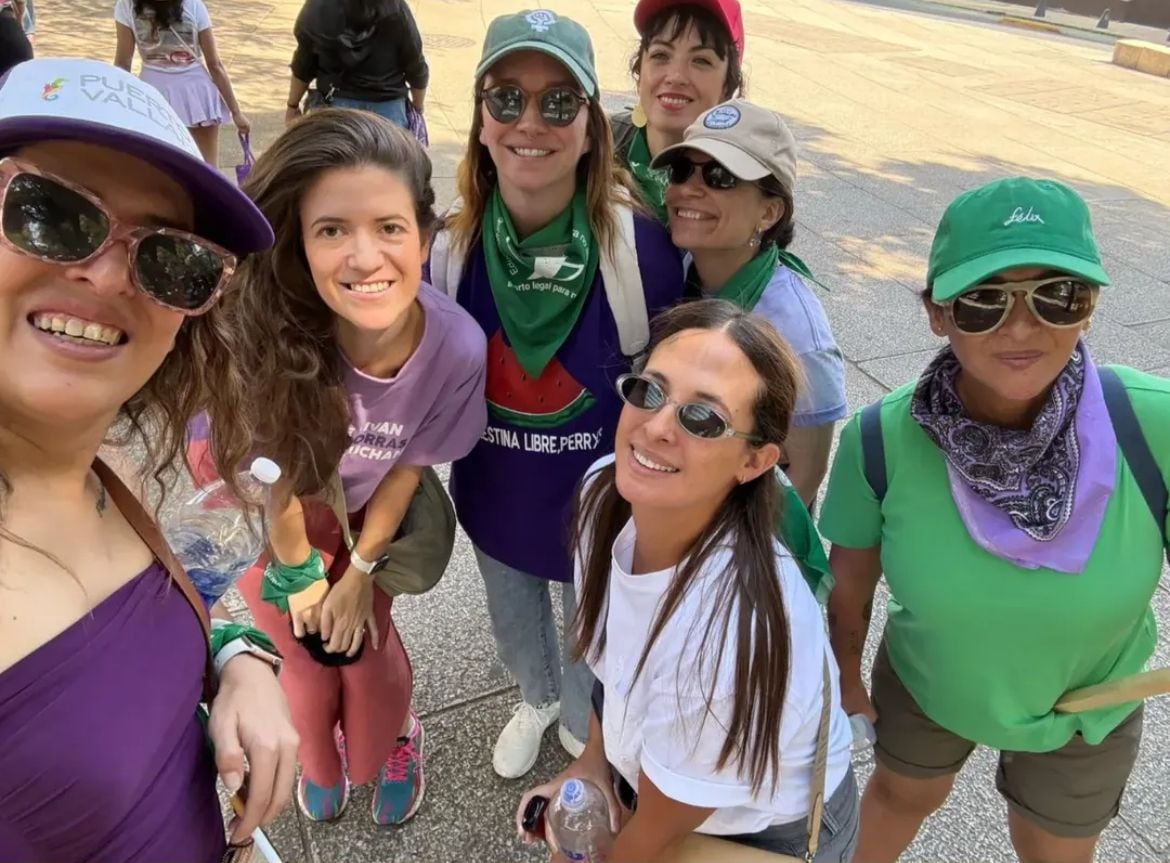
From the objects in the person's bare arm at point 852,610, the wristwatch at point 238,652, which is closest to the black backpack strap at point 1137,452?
the person's bare arm at point 852,610

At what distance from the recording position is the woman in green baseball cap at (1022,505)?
4.99 feet

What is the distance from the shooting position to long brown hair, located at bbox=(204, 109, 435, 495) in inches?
68.5

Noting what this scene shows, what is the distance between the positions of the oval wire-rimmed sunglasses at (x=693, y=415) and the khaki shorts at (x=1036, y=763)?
849 millimetres

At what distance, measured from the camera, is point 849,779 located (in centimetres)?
166

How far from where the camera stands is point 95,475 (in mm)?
1226

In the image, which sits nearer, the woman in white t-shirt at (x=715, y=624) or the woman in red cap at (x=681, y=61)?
the woman in white t-shirt at (x=715, y=624)

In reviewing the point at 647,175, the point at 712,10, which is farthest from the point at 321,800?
the point at 712,10

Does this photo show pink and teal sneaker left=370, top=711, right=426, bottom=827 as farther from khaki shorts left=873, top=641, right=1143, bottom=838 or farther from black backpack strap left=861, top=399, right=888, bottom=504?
black backpack strap left=861, top=399, right=888, bottom=504

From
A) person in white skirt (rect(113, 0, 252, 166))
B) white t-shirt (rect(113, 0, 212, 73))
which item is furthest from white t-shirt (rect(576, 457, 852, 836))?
white t-shirt (rect(113, 0, 212, 73))

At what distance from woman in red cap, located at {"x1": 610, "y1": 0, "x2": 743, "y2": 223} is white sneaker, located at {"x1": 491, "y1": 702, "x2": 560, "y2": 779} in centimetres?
165

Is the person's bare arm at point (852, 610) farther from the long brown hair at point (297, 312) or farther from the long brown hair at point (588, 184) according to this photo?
the long brown hair at point (297, 312)

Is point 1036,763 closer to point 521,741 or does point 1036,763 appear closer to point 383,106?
point 521,741

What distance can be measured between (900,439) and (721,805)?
2.65ft

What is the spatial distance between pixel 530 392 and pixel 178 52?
4685mm
